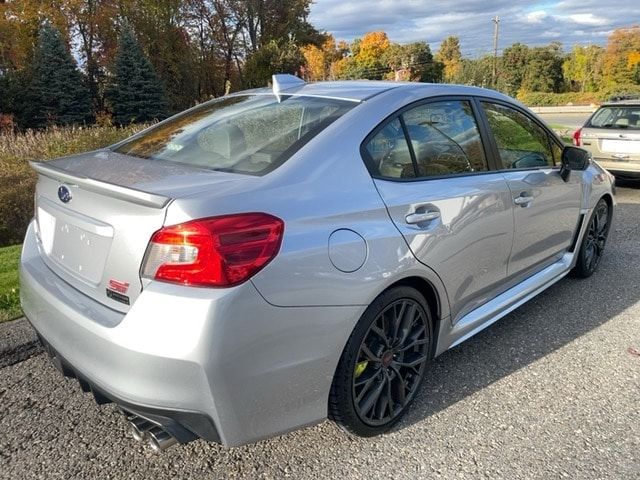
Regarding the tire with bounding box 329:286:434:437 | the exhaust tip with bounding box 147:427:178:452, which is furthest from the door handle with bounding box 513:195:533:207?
the exhaust tip with bounding box 147:427:178:452

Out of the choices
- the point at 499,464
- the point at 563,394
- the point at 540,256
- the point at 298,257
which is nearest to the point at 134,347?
the point at 298,257

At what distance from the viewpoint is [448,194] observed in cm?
280

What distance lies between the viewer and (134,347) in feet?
6.34

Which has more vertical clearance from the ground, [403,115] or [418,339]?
[403,115]

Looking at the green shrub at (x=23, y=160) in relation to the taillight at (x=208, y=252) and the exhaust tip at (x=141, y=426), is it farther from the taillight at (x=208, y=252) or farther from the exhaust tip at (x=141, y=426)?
the taillight at (x=208, y=252)

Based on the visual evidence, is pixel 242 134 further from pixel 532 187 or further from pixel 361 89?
pixel 532 187

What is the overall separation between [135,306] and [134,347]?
14 cm

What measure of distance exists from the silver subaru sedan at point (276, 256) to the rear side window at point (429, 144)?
12 millimetres

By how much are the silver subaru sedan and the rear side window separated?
12 mm

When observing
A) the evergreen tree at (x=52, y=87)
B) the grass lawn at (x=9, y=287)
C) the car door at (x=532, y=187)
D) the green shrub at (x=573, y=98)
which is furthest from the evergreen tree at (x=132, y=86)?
the green shrub at (x=573, y=98)

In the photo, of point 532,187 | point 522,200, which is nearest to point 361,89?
point 522,200

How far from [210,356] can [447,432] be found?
137cm

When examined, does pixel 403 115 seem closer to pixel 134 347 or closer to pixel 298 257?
pixel 298 257

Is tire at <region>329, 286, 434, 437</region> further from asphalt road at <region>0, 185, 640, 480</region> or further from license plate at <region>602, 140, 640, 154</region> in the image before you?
license plate at <region>602, 140, 640, 154</region>
